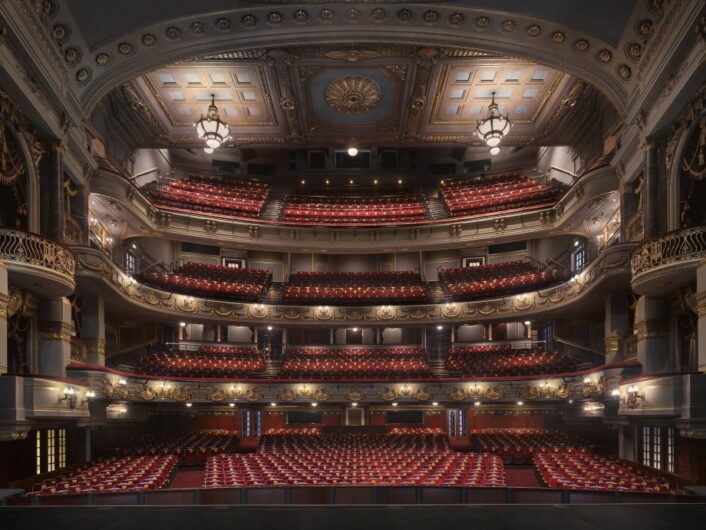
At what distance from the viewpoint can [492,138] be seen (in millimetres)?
19484

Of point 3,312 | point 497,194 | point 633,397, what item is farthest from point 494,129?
point 3,312

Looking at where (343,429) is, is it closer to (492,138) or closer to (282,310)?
(282,310)

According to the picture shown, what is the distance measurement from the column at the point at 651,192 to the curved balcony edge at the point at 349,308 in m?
1.20

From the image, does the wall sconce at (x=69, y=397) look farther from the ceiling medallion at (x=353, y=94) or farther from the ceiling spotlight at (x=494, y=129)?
the ceiling spotlight at (x=494, y=129)

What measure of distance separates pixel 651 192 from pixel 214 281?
17.8m

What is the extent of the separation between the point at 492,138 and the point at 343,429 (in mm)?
13477

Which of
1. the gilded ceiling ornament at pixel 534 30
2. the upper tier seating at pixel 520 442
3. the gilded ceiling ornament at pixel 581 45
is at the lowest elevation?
the upper tier seating at pixel 520 442

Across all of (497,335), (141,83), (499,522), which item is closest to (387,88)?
(141,83)

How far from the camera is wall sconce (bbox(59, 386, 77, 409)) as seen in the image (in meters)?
13.6

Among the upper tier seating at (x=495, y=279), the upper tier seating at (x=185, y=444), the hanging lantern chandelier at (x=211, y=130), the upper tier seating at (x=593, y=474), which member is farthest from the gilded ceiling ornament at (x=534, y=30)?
the upper tier seating at (x=185, y=444)

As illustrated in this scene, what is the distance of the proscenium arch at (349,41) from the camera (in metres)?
16.2

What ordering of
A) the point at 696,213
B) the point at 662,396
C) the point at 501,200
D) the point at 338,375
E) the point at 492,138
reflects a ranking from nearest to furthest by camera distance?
1. the point at 662,396
2. the point at 696,213
3. the point at 492,138
4. the point at 338,375
5. the point at 501,200

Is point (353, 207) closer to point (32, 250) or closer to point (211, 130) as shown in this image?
point (211, 130)

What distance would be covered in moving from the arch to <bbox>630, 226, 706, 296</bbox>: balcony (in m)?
14.2
